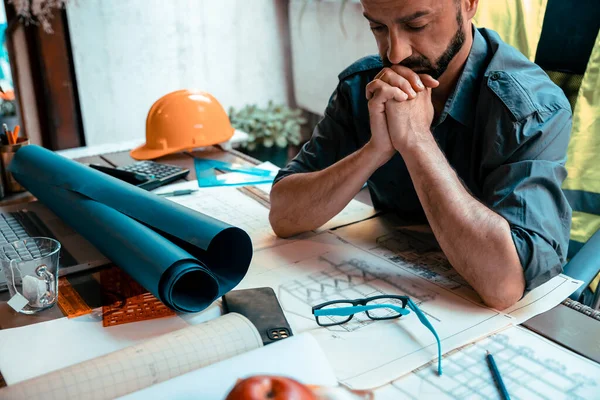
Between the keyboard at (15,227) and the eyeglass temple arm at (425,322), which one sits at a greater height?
the keyboard at (15,227)

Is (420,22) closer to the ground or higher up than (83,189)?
higher up

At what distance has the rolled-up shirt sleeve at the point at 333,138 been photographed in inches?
58.5

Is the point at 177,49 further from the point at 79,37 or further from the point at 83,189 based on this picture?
the point at 83,189

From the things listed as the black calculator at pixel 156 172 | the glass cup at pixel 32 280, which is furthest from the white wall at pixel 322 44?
the glass cup at pixel 32 280

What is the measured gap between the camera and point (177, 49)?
3.43 meters

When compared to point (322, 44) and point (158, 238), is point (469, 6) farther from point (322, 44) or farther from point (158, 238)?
point (322, 44)

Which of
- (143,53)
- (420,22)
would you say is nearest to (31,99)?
(143,53)

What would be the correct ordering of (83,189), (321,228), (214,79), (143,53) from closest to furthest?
1. (83,189)
2. (321,228)
3. (143,53)
4. (214,79)

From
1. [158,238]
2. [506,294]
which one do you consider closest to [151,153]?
[158,238]

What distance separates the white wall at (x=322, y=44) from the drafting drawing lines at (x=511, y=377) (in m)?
2.27

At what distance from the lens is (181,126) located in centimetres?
194

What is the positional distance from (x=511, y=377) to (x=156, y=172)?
3.82 ft

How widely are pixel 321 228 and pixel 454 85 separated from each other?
436mm

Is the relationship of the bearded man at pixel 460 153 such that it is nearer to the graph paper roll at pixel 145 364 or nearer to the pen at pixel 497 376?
the pen at pixel 497 376
